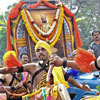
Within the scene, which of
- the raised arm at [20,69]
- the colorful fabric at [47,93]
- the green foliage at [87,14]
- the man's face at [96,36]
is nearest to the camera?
the colorful fabric at [47,93]

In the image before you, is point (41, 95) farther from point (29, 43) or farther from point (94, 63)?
point (29, 43)

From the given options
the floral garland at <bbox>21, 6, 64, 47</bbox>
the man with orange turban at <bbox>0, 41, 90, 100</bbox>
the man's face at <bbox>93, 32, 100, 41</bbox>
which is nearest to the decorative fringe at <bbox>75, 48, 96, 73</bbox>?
the man with orange turban at <bbox>0, 41, 90, 100</bbox>

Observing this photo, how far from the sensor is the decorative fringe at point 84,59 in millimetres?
3182

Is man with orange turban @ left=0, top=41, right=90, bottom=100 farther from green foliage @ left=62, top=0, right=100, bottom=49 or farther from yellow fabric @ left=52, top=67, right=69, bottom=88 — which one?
green foliage @ left=62, top=0, right=100, bottom=49

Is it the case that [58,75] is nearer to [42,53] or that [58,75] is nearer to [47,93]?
[42,53]

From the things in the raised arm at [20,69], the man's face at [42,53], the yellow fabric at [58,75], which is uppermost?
the man's face at [42,53]

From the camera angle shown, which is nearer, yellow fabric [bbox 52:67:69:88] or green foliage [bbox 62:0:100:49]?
yellow fabric [bbox 52:67:69:88]

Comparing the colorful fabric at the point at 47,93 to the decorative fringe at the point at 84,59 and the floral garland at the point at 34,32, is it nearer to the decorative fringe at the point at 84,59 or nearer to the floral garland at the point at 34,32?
the decorative fringe at the point at 84,59

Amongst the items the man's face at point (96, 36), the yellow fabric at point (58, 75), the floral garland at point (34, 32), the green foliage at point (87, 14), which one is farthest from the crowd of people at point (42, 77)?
the green foliage at point (87, 14)

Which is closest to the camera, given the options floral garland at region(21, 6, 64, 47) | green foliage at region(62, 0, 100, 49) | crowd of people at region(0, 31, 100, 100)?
crowd of people at region(0, 31, 100, 100)

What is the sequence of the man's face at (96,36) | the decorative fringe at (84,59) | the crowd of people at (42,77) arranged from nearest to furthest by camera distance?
1. the decorative fringe at (84,59)
2. the crowd of people at (42,77)
3. the man's face at (96,36)

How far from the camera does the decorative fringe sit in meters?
3.18

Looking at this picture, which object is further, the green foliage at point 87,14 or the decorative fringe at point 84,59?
the green foliage at point 87,14

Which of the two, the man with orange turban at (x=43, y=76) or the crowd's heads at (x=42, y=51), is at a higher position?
the crowd's heads at (x=42, y=51)
